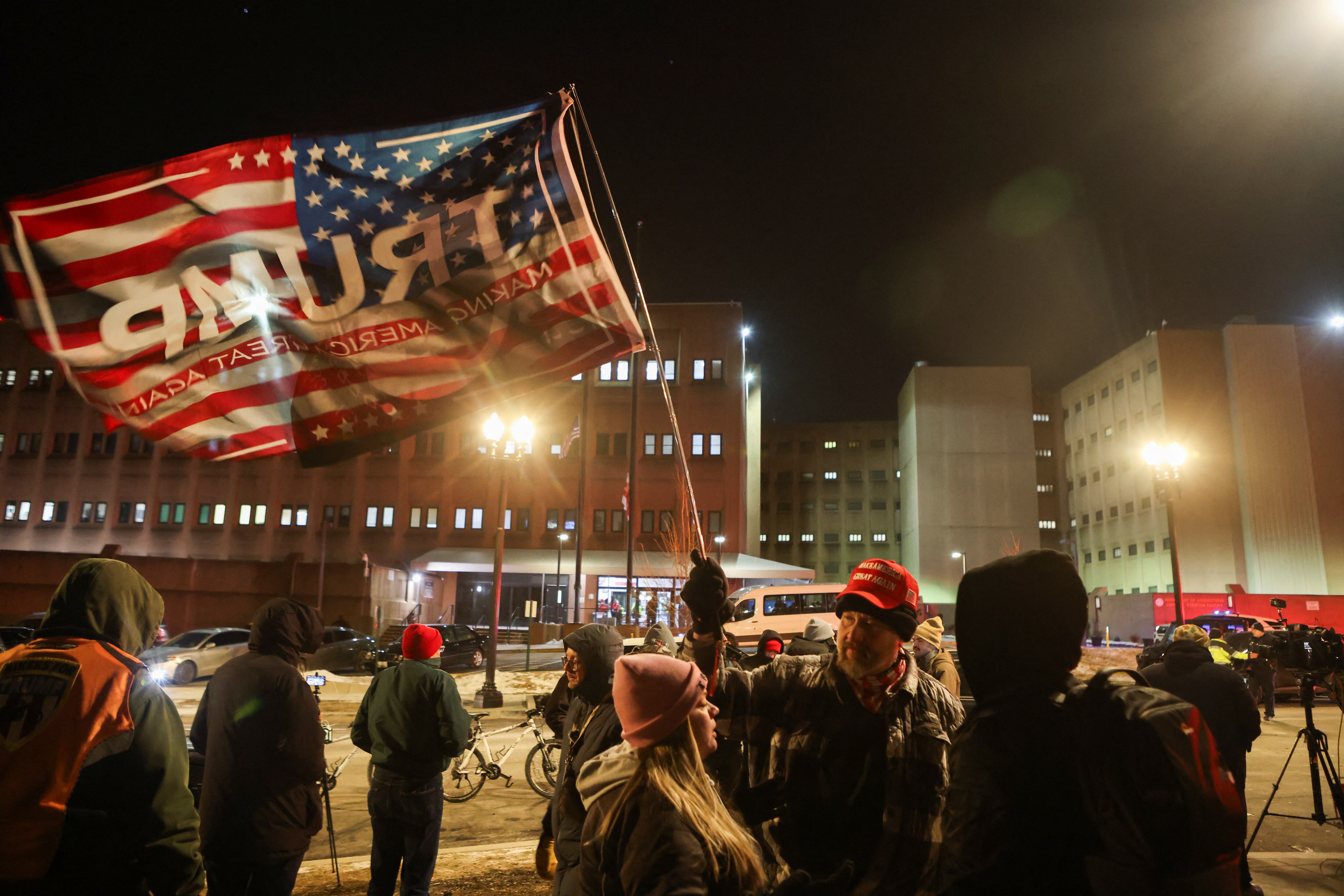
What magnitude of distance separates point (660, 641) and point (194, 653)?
66.4ft

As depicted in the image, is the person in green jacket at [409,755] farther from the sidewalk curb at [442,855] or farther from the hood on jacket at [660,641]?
the hood on jacket at [660,641]

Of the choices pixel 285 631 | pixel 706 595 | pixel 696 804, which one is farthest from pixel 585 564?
pixel 696 804

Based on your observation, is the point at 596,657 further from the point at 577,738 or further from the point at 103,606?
the point at 103,606

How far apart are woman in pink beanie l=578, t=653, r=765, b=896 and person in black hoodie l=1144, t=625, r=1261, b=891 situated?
440cm

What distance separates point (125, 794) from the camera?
277 centimetres

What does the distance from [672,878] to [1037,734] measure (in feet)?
3.38

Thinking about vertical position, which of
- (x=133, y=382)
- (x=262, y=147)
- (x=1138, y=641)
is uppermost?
(x=262, y=147)

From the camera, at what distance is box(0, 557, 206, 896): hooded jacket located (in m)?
2.63

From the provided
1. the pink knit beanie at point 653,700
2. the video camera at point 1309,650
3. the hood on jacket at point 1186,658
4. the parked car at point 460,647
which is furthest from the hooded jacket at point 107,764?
the parked car at point 460,647

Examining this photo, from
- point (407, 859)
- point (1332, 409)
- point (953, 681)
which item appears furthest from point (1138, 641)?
point (407, 859)

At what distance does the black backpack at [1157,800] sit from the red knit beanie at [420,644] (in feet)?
16.0

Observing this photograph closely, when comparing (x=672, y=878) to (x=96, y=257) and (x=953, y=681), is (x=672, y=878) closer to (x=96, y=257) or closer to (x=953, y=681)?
(x=96, y=257)

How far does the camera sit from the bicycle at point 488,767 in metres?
9.38

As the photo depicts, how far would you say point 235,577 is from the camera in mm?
37469
